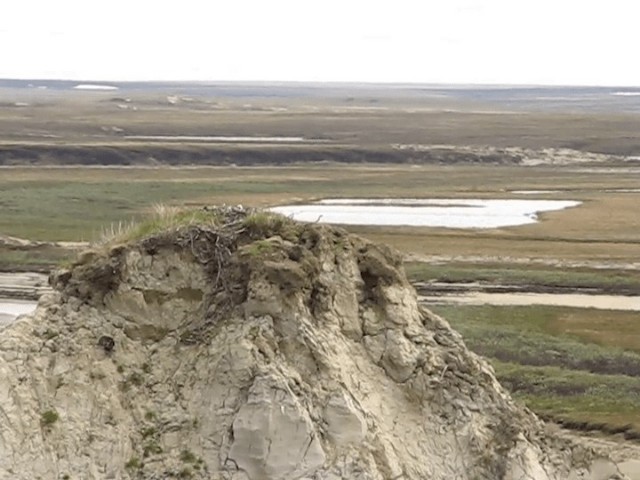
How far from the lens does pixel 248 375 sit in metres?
13.2

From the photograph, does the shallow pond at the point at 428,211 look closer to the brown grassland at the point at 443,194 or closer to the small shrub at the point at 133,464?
the brown grassland at the point at 443,194

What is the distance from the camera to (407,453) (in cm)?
1378

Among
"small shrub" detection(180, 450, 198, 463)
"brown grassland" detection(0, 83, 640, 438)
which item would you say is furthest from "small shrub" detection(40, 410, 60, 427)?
"brown grassland" detection(0, 83, 640, 438)

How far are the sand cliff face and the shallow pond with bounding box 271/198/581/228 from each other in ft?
172

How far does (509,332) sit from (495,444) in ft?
88.0

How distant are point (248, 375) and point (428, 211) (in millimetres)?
66388

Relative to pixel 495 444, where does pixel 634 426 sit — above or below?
below

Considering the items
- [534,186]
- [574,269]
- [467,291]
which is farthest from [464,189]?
[467,291]

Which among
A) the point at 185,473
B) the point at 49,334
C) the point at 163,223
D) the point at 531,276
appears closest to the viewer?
the point at 185,473

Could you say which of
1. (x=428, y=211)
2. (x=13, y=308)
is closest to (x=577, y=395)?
(x=13, y=308)

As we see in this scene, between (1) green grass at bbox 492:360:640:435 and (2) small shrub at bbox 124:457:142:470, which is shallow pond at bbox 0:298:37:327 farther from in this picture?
(2) small shrub at bbox 124:457:142:470

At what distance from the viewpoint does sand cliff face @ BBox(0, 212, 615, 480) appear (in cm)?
1307

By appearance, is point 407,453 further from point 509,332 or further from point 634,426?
point 509,332

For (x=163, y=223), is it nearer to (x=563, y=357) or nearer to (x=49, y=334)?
(x=49, y=334)
